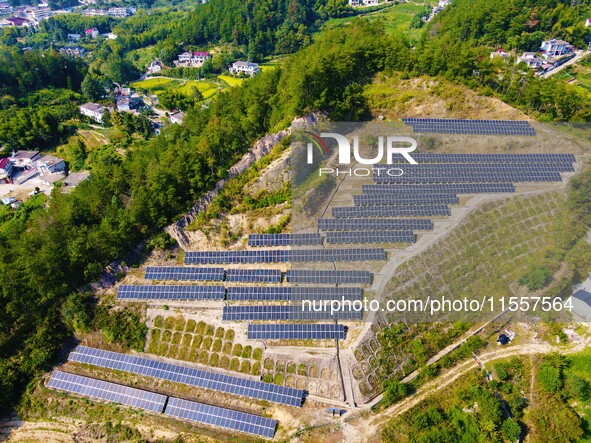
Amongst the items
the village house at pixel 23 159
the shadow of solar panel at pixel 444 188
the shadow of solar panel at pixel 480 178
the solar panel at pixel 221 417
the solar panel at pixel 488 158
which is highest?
the solar panel at pixel 488 158

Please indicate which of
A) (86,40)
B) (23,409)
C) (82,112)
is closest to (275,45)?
(82,112)

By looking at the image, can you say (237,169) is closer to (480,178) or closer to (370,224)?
(370,224)

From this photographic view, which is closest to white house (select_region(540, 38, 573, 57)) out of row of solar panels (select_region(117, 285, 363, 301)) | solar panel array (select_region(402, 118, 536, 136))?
solar panel array (select_region(402, 118, 536, 136))

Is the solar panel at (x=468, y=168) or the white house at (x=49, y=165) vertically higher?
the solar panel at (x=468, y=168)

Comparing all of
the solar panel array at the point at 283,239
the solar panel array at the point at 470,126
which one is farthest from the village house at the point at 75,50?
the solar panel array at the point at 470,126

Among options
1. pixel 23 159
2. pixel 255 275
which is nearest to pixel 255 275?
pixel 255 275

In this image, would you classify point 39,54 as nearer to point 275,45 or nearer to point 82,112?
point 82,112

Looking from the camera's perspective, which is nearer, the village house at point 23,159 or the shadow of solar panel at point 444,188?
the shadow of solar panel at point 444,188

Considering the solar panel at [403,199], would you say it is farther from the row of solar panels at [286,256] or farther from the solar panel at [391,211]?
the row of solar panels at [286,256]
